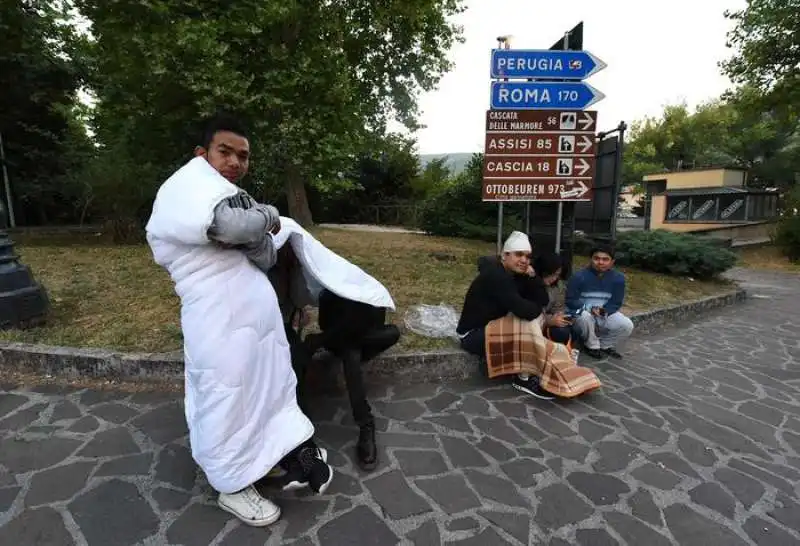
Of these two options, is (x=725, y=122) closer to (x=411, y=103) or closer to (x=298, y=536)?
(x=411, y=103)

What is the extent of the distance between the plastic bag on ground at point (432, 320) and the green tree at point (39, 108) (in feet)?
44.8

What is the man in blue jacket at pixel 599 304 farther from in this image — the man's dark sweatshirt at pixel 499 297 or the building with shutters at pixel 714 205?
the building with shutters at pixel 714 205

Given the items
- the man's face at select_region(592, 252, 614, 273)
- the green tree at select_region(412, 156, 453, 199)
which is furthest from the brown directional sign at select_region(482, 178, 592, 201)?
the green tree at select_region(412, 156, 453, 199)

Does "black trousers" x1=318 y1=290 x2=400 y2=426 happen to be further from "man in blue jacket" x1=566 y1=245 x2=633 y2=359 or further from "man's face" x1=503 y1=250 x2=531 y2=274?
"man in blue jacket" x1=566 y1=245 x2=633 y2=359

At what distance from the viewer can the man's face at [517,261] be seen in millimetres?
3494

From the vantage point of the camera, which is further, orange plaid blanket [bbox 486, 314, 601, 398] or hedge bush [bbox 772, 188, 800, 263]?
hedge bush [bbox 772, 188, 800, 263]

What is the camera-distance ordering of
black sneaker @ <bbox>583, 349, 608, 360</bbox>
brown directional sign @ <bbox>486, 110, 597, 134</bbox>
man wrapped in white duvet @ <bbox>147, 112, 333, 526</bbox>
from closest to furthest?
1. man wrapped in white duvet @ <bbox>147, 112, 333, 526</bbox>
2. black sneaker @ <bbox>583, 349, 608, 360</bbox>
3. brown directional sign @ <bbox>486, 110, 597, 134</bbox>

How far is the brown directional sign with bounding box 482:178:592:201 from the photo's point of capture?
17.3 ft

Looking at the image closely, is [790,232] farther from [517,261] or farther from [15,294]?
[15,294]

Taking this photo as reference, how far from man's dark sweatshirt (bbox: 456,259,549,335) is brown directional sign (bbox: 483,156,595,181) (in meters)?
1.92

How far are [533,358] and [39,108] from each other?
19400 millimetres

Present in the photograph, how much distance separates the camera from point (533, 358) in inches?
142

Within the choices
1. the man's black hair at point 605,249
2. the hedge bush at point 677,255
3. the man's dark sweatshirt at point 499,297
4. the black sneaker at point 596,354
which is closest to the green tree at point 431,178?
the hedge bush at point 677,255

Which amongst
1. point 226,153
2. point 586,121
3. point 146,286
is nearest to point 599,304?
point 586,121
